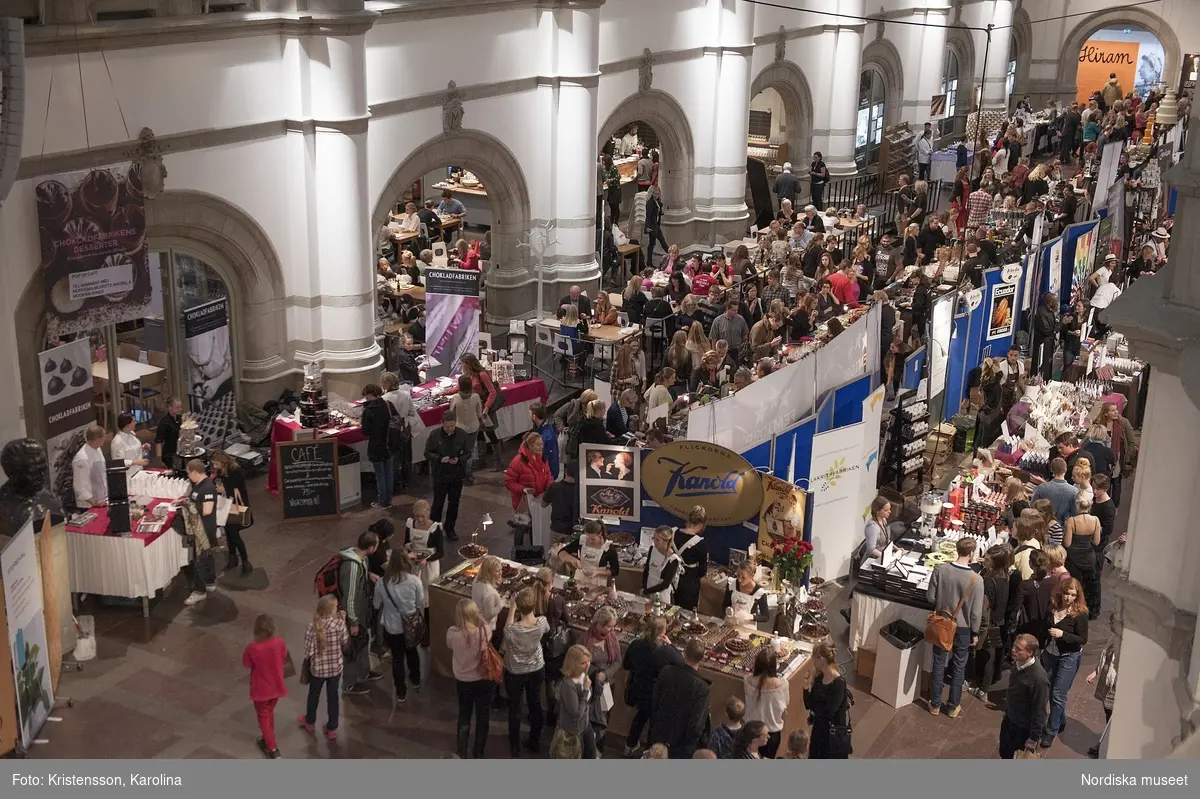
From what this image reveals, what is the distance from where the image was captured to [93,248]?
12.6m

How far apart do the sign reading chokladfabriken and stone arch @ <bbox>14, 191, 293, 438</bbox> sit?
5.43 meters

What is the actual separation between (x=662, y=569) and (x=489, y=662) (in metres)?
1.94

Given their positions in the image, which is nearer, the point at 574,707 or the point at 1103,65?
the point at 574,707

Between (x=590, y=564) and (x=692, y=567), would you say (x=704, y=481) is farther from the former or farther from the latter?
(x=590, y=564)

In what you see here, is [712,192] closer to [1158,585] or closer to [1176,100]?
[1176,100]

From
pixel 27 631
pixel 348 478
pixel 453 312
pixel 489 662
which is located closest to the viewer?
pixel 489 662

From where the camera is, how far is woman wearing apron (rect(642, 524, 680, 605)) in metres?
10.3

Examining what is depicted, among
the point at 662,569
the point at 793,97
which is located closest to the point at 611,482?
the point at 662,569

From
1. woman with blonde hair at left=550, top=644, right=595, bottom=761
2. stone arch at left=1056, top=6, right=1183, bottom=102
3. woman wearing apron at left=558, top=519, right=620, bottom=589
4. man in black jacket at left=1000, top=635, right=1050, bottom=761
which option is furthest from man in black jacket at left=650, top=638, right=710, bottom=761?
stone arch at left=1056, top=6, right=1183, bottom=102

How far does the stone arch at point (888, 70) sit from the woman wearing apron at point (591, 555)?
66.2ft

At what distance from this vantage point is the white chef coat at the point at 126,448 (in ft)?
39.5

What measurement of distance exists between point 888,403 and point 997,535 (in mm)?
3145

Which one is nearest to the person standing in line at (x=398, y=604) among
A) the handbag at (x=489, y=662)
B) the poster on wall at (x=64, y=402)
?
the handbag at (x=489, y=662)

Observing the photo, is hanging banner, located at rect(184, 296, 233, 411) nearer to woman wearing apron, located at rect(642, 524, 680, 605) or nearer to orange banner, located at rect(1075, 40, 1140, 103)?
woman wearing apron, located at rect(642, 524, 680, 605)
